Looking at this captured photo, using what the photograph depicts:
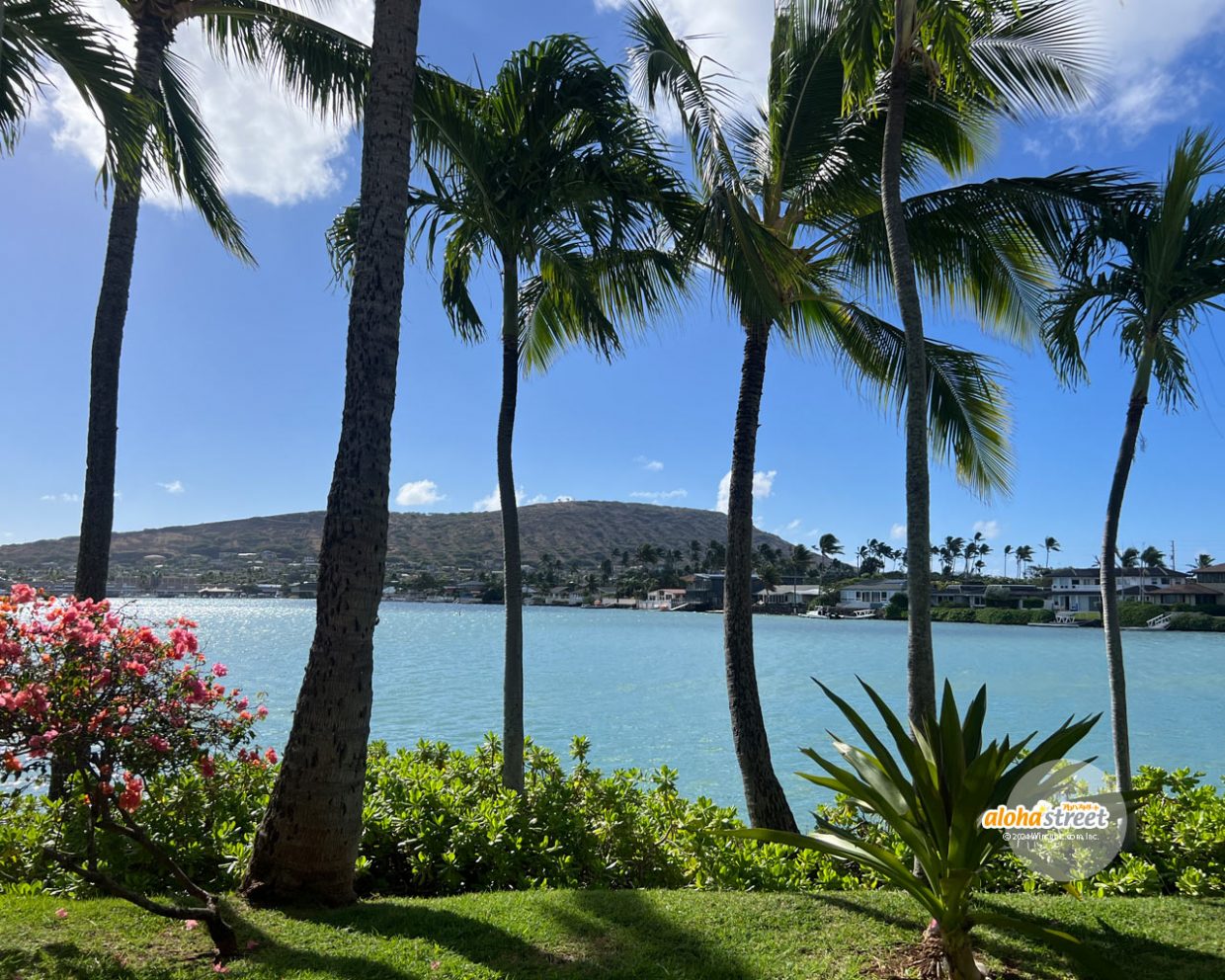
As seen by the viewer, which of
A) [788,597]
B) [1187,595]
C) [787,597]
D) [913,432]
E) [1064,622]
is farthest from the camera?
[787,597]

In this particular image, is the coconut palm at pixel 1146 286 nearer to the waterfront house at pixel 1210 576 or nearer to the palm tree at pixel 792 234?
the palm tree at pixel 792 234

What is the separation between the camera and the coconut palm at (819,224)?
703 cm

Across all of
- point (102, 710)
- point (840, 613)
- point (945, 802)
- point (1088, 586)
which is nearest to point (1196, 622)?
point (1088, 586)

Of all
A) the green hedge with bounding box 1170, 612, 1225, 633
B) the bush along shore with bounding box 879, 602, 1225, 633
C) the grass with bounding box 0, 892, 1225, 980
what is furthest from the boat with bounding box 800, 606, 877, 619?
the grass with bounding box 0, 892, 1225, 980

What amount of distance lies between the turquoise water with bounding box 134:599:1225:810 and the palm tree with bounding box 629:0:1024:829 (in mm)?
4638

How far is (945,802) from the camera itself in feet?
11.8

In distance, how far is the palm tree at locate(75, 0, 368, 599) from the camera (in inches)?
251

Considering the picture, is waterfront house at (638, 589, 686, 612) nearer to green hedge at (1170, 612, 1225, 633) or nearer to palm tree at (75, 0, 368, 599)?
green hedge at (1170, 612, 1225, 633)

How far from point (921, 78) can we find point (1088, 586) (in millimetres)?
96221

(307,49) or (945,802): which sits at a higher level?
(307,49)

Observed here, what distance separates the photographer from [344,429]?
187 inches

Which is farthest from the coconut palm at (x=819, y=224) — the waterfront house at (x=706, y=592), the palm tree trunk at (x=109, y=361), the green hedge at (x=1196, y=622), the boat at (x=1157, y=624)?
the waterfront house at (x=706, y=592)

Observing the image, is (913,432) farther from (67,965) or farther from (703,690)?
(703,690)

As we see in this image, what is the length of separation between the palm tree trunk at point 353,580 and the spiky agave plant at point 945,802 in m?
2.29
